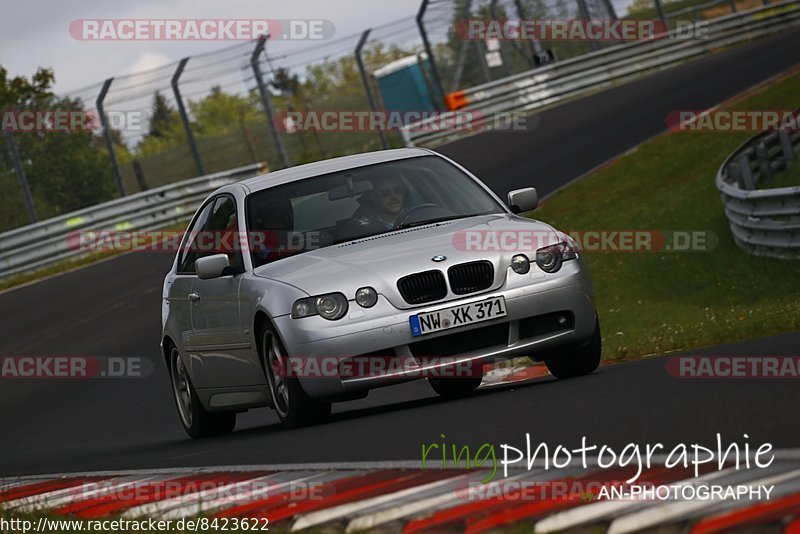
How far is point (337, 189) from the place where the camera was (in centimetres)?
945

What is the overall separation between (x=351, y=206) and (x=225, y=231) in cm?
97

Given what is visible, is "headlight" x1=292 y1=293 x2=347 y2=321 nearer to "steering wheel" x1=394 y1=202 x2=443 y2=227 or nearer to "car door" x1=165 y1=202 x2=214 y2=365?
"steering wheel" x1=394 y1=202 x2=443 y2=227

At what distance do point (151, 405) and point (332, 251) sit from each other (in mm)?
5848

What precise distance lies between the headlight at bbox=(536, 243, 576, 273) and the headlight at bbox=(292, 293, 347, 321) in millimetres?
1214

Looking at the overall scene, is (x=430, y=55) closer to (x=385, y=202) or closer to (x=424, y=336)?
(x=385, y=202)

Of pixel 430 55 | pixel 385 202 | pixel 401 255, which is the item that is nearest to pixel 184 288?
pixel 385 202

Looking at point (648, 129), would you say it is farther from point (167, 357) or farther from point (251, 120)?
point (167, 357)

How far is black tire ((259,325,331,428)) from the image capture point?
27.6 feet

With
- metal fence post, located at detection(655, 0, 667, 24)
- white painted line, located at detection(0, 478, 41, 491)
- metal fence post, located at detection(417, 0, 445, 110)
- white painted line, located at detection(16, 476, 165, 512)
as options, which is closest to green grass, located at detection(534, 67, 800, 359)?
white painted line, located at detection(0, 478, 41, 491)

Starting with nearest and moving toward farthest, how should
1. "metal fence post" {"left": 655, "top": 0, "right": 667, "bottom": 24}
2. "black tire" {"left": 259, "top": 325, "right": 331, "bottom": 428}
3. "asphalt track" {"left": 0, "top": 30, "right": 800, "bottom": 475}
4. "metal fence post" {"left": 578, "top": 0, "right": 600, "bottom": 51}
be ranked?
"asphalt track" {"left": 0, "top": 30, "right": 800, "bottom": 475}, "black tire" {"left": 259, "top": 325, "right": 331, "bottom": 428}, "metal fence post" {"left": 578, "top": 0, "right": 600, "bottom": 51}, "metal fence post" {"left": 655, "top": 0, "right": 667, "bottom": 24}

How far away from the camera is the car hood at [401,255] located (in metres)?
8.25

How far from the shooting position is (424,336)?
8234mm

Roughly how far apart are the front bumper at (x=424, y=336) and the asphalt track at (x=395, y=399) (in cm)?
25

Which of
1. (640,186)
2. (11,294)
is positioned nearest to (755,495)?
(640,186)
